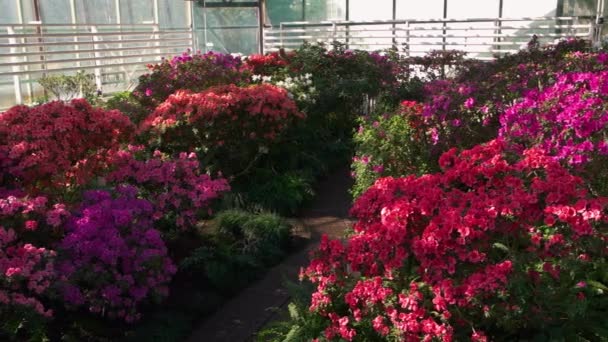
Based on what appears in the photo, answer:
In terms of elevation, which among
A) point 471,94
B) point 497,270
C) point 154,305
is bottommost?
point 154,305

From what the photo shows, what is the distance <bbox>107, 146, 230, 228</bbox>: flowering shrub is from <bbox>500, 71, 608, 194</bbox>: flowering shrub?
2.08 m

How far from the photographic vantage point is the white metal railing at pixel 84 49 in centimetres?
992

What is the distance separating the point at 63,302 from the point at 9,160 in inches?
42.0

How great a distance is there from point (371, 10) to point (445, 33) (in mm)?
2015

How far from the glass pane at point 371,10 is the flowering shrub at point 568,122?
34.1ft

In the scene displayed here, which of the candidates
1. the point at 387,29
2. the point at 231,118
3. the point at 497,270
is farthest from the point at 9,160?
the point at 387,29

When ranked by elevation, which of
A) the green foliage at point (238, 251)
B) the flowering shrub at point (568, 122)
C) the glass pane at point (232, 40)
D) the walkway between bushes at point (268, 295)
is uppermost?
the glass pane at point (232, 40)

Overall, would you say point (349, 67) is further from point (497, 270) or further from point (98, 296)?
point (497, 270)

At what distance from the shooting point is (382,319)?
2660 mm

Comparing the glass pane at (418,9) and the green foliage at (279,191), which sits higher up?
the glass pane at (418,9)

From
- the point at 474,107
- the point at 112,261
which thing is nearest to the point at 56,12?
the point at 474,107

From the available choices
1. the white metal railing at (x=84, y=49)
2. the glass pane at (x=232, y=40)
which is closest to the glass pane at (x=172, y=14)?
the white metal railing at (x=84, y=49)

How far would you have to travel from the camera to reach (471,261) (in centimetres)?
259

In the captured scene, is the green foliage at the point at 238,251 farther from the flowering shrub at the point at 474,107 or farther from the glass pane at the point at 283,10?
the glass pane at the point at 283,10
